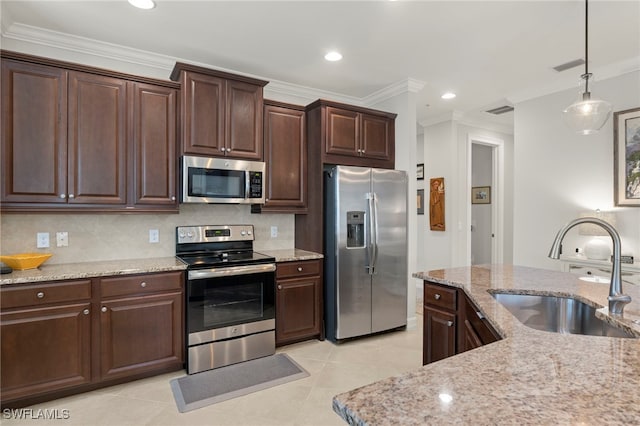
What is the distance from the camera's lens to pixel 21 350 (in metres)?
2.24

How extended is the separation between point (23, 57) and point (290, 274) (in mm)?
2576

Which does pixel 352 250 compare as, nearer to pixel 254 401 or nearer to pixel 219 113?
pixel 254 401

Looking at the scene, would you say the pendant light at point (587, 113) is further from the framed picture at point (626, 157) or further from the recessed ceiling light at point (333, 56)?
the recessed ceiling light at point (333, 56)

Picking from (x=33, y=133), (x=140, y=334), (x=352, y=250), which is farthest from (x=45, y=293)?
(x=352, y=250)

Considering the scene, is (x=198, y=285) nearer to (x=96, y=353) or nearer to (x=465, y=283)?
(x=96, y=353)

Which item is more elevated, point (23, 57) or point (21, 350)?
point (23, 57)

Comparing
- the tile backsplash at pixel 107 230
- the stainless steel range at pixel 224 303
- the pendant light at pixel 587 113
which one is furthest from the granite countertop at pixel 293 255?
the pendant light at pixel 587 113

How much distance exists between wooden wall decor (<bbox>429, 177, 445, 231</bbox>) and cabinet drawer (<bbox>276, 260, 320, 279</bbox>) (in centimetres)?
271

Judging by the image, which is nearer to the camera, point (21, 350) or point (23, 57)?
point (21, 350)

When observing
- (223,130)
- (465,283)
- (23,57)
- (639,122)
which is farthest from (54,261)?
(639,122)

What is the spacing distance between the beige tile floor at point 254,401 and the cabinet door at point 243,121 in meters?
1.91

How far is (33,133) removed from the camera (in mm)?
2490

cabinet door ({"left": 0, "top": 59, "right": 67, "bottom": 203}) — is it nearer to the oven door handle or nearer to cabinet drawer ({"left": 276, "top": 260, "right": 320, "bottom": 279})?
the oven door handle

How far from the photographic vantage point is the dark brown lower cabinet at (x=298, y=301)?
10.7ft
